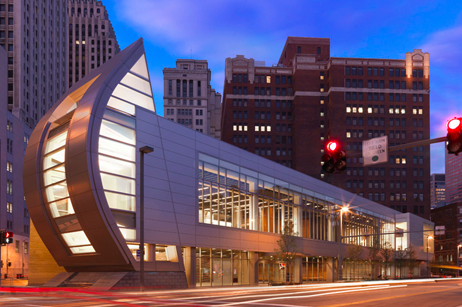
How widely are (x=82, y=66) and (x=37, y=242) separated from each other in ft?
517

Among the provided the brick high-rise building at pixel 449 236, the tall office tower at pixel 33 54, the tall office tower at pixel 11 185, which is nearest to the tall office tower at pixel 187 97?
the tall office tower at pixel 33 54

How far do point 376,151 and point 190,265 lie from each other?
3077cm

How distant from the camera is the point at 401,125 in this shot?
470 feet

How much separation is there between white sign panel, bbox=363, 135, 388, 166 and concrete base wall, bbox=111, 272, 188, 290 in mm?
24783

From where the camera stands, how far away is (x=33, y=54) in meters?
123

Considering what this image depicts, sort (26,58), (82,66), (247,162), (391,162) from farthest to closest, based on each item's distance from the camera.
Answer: (82,66), (391,162), (26,58), (247,162)

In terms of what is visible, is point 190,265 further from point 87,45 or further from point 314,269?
point 87,45

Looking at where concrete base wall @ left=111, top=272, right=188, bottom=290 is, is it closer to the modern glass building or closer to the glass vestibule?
the modern glass building

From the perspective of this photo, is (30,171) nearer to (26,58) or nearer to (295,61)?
(26,58)

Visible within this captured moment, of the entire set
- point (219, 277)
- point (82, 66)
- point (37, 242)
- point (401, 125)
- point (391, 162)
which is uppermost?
point (82, 66)

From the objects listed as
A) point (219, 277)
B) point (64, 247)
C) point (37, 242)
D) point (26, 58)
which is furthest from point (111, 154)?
point (26, 58)

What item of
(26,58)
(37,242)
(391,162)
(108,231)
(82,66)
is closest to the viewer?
(108,231)

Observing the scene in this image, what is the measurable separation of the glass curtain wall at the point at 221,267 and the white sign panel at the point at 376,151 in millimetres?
31377

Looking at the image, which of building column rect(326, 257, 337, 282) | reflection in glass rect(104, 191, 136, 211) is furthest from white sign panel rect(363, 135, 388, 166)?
building column rect(326, 257, 337, 282)
